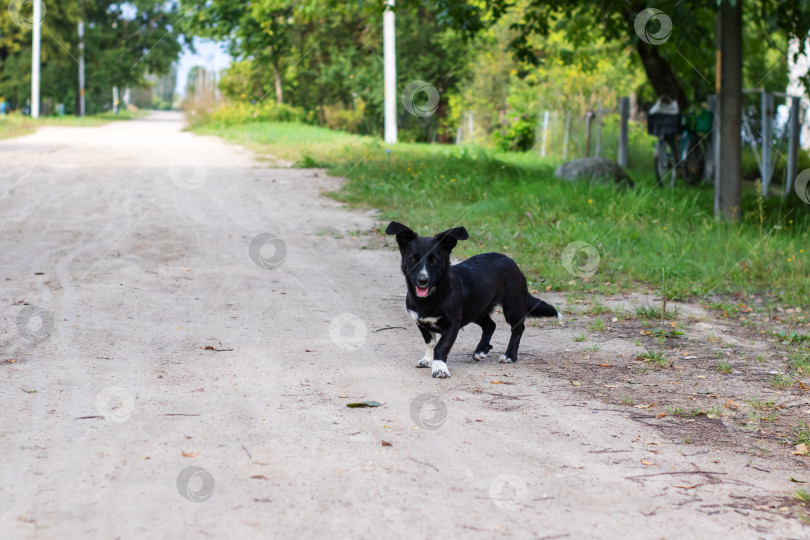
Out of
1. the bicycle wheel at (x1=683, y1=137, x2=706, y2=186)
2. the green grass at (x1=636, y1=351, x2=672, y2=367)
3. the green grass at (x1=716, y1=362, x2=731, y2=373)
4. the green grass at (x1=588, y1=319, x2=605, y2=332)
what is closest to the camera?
the green grass at (x1=716, y1=362, x2=731, y2=373)

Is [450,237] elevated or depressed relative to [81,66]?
depressed

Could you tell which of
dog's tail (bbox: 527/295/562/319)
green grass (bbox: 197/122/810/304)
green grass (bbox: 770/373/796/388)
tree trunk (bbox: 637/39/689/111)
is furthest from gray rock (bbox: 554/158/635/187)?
green grass (bbox: 770/373/796/388)

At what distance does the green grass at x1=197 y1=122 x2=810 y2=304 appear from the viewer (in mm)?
8703

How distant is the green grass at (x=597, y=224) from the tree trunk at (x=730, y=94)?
0.61 meters

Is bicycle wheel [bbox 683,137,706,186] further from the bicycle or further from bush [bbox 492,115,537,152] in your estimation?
bush [bbox 492,115,537,152]

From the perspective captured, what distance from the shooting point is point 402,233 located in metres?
5.24

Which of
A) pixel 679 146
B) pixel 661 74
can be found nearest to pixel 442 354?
pixel 679 146

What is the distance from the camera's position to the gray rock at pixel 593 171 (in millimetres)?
14914

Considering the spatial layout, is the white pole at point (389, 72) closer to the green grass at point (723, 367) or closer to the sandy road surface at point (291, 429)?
the sandy road surface at point (291, 429)

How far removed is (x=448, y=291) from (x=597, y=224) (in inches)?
237

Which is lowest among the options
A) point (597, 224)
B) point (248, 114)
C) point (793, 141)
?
point (597, 224)

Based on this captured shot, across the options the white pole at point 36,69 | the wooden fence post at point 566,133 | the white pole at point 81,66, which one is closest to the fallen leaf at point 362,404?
the wooden fence post at point 566,133

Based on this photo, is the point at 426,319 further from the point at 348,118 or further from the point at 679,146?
the point at 348,118

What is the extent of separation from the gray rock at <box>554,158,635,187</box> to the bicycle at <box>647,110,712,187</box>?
3.00 ft
